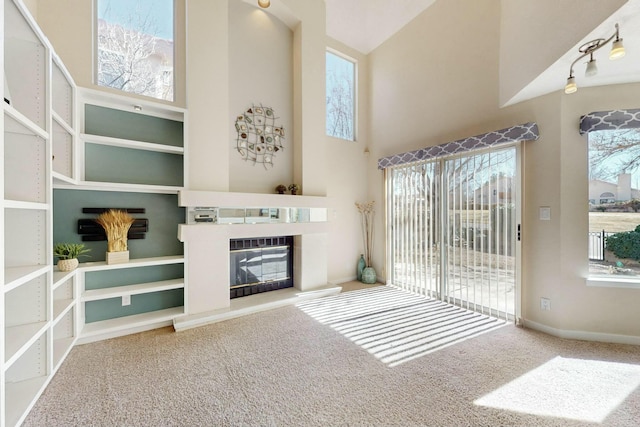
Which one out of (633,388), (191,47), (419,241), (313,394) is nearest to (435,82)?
(419,241)

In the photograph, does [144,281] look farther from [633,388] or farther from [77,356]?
[633,388]

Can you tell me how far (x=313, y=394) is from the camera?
6.04 feet

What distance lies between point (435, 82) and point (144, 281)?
4637mm

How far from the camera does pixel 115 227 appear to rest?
267cm

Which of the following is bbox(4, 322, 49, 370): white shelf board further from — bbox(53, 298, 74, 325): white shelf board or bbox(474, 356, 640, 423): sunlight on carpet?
bbox(474, 356, 640, 423): sunlight on carpet

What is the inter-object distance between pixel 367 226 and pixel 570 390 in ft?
10.9

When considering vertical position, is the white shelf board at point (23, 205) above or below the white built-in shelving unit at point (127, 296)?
above

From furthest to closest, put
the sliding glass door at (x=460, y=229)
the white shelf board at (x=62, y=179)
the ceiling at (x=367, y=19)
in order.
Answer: the ceiling at (x=367, y=19)
the sliding glass door at (x=460, y=229)
the white shelf board at (x=62, y=179)

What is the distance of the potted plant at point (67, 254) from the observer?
2.29 meters

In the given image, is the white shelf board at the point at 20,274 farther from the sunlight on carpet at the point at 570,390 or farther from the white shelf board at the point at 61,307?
the sunlight on carpet at the point at 570,390

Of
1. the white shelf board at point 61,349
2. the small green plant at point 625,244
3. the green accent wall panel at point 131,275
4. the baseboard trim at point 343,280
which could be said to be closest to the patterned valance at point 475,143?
the small green plant at point 625,244

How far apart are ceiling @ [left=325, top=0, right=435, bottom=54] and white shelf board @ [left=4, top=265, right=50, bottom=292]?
4.94m

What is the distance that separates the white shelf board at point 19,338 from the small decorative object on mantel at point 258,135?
2626 millimetres

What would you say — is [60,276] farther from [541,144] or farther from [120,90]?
[541,144]
